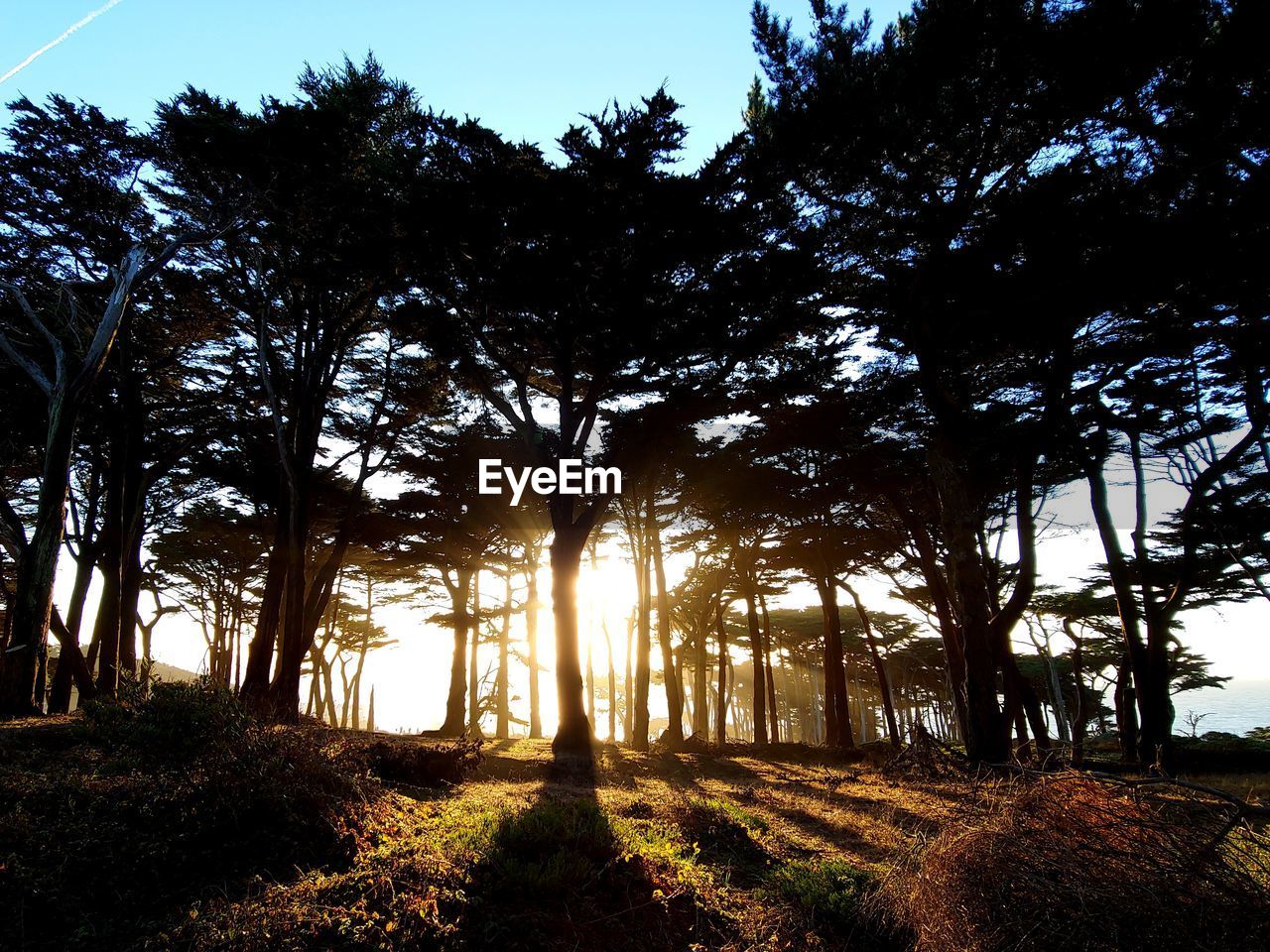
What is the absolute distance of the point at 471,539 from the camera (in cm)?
1773

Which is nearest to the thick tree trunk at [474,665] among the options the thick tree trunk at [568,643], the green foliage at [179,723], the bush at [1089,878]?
the thick tree trunk at [568,643]

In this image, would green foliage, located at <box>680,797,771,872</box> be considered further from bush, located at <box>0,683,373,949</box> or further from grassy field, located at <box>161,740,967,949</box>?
bush, located at <box>0,683,373,949</box>

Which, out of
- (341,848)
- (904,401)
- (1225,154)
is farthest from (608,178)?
(341,848)

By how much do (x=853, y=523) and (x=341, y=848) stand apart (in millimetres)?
15421

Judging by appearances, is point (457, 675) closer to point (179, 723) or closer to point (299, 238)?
point (299, 238)

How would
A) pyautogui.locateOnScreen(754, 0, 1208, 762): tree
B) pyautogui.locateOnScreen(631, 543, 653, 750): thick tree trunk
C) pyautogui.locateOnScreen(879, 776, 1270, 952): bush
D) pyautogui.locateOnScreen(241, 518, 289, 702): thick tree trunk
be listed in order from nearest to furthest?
pyautogui.locateOnScreen(879, 776, 1270, 952): bush
pyautogui.locateOnScreen(754, 0, 1208, 762): tree
pyautogui.locateOnScreen(241, 518, 289, 702): thick tree trunk
pyautogui.locateOnScreen(631, 543, 653, 750): thick tree trunk

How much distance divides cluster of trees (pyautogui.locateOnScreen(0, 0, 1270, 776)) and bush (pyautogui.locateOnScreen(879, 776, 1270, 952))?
7.40m

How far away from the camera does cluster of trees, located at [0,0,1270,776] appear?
886 cm

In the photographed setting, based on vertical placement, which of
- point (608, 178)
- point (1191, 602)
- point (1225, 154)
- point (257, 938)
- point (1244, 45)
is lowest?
point (257, 938)

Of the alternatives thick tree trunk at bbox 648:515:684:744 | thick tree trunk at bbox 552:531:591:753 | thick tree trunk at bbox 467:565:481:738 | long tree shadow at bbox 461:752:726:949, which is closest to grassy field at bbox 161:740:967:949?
long tree shadow at bbox 461:752:726:949

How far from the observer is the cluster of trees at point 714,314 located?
29.1 ft

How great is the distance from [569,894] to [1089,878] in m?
2.91

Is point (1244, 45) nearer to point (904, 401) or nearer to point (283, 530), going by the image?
point (904, 401)

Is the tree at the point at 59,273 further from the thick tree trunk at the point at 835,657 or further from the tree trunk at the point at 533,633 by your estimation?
the thick tree trunk at the point at 835,657
